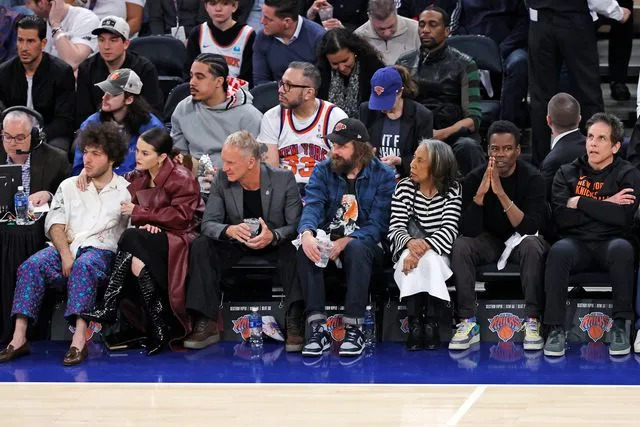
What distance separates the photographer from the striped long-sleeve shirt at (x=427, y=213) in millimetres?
8367

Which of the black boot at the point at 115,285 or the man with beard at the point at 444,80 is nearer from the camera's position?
the black boot at the point at 115,285

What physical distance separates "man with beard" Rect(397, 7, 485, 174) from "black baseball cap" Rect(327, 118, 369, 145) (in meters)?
1.09

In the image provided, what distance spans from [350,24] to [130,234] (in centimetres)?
338

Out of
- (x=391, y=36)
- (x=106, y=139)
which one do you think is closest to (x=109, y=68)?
(x=106, y=139)

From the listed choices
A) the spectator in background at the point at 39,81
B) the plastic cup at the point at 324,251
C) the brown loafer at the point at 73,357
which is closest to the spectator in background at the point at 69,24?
the spectator in background at the point at 39,81

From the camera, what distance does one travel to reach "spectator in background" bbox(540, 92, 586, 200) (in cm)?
890

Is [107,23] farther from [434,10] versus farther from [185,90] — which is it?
[434,10]

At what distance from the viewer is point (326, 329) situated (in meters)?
8.35

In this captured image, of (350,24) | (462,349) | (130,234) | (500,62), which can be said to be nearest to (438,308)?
(462,349)

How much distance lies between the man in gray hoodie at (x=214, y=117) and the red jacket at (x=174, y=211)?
731mm

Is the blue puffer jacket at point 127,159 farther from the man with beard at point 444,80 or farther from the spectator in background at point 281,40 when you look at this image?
the man with beard at point 444,80

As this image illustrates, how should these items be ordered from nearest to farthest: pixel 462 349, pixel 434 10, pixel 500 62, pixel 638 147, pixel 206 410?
pixel 206 410, pixel 462 349, pixel 638 147, pixel 434 10, pixel 500 62

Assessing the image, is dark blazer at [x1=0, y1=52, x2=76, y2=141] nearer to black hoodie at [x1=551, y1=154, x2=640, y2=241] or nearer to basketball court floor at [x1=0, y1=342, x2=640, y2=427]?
basketball court floor at [x1=0, y1=342, x2=640, y2=427]

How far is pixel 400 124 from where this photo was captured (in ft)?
29.9
